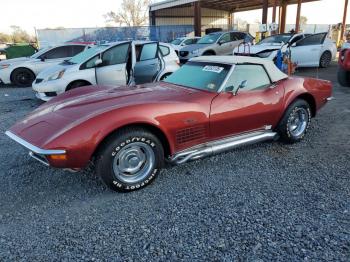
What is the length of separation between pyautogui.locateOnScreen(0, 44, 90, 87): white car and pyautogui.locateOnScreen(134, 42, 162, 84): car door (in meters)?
4.34

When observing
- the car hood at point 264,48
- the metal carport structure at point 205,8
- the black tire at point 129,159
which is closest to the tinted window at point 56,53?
the car hood at point 264,48

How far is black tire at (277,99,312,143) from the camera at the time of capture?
177 inches

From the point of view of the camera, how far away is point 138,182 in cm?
342

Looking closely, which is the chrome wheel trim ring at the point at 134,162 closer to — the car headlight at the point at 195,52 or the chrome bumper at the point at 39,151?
the chrome bumper at the point at 39,151

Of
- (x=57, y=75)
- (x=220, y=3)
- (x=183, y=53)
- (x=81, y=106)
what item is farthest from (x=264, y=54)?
(x=220, y=3)

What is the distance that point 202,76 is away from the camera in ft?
13.9

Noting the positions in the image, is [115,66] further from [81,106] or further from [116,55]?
[81,106]

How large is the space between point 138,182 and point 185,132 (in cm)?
77

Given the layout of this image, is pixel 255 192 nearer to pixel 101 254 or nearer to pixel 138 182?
pixel 138 182

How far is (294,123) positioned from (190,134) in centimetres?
202

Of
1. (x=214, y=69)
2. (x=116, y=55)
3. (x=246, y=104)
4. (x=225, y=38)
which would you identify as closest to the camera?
(x=246, y=104)

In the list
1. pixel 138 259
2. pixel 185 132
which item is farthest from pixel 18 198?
pixel 185 132

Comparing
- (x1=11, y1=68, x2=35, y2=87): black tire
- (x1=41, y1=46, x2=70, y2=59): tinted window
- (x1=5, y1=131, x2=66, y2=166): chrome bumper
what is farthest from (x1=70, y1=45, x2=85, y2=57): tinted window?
(x1=5, y1=131, x2=66, y2=166): chrome bumper

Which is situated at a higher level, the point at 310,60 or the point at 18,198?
the point at 310,60
